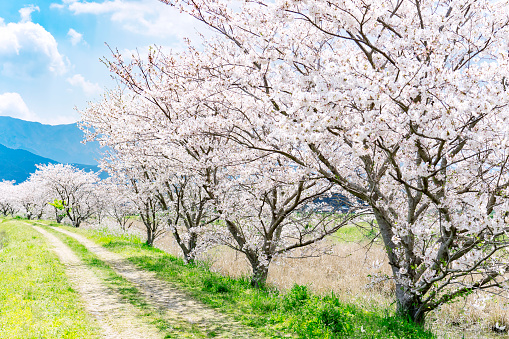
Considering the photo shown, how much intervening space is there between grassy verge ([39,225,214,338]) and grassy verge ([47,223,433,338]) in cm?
127

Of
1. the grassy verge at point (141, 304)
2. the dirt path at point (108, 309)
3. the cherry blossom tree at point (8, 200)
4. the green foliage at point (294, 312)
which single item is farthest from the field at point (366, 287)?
the cherry blossom tree at point (8, 200)

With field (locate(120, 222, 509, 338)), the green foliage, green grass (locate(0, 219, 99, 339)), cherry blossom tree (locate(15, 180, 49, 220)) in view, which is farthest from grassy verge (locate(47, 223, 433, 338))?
cherry blossom tree (locate(15, 180, 49, 220))

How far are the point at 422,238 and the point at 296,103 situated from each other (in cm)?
393

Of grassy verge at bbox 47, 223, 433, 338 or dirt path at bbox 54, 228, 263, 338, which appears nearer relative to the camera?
grassy verge at bbox 47, 223, 433, 338

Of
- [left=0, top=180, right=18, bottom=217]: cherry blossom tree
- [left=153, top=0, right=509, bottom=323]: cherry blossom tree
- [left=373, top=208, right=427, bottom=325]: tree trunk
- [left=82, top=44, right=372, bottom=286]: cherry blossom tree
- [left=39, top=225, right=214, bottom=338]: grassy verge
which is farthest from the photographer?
[left=0, top=180, right=18, bottom=217]: cherry blossom tree

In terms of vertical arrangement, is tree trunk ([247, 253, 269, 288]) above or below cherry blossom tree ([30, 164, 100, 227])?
below

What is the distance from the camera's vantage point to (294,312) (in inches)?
293

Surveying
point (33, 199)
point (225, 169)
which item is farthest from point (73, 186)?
point (225, 169)

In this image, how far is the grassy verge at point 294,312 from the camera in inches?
255

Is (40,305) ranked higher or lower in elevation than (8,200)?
lower

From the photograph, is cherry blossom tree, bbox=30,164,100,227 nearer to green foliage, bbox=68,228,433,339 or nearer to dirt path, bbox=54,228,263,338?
dirt path, bbox=54,228,263,338

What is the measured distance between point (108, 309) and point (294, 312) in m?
4.59

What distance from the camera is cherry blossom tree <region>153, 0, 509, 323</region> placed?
4.95 metres

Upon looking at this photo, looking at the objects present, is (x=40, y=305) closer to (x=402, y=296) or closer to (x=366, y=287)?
(x=366, y=287)
